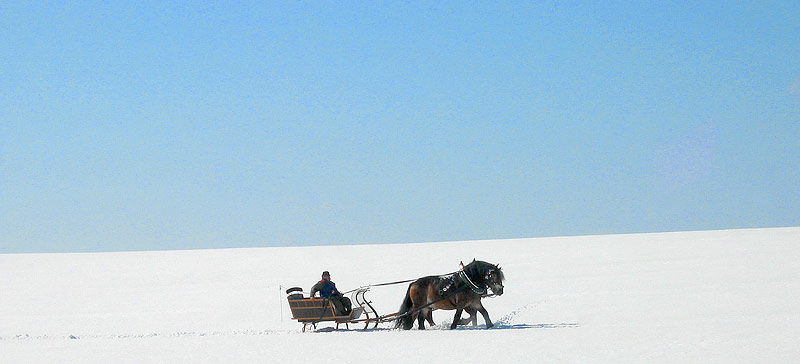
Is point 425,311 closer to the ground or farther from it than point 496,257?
closer to the ground

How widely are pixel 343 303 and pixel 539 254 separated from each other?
61.0 feet

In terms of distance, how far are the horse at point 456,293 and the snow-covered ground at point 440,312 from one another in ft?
1.44

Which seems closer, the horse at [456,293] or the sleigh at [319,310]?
the horse at [456,293]

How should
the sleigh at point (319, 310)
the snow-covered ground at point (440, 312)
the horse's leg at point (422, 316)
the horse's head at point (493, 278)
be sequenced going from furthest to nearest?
the horse's leg at point (422, 316)
the sleigh at point (319, 310)
the horse's head at point (493, 278)
the snow-covered ground at point (440, 312)

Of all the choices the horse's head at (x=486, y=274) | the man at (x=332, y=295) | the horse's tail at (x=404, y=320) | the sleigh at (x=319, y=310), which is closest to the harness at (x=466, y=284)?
the horse's head at (x=486, y=274)

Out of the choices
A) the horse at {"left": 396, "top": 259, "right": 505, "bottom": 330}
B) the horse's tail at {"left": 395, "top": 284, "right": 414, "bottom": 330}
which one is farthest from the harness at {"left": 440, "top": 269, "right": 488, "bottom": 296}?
the horse's tail at {"left": 395, "top": 284, "right": 414, "bottom": 330}

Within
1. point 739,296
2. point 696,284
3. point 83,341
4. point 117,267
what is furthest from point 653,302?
point 117,267

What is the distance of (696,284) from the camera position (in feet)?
68.6

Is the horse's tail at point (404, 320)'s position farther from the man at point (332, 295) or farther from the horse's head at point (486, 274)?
the horse's head at point (486, 274)

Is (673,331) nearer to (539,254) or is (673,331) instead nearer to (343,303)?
(343,303)

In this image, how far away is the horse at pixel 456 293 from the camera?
14.6 meters

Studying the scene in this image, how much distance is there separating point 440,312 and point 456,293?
6999mm

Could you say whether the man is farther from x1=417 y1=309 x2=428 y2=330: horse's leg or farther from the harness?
the harness

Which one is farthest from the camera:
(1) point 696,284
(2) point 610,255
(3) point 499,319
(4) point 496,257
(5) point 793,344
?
(4) point 496,257
